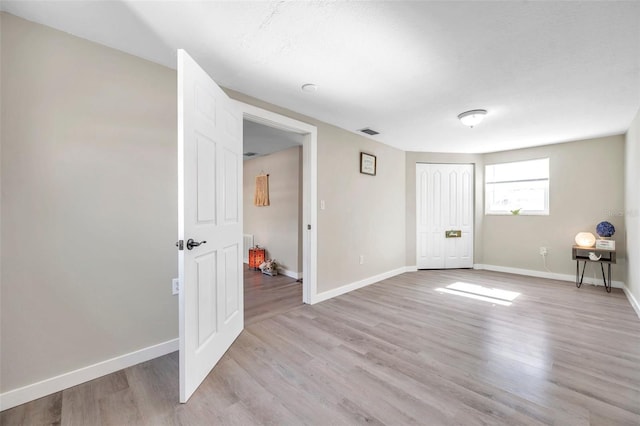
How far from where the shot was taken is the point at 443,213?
17.2 ft

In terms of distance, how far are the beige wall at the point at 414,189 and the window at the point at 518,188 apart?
0.15m

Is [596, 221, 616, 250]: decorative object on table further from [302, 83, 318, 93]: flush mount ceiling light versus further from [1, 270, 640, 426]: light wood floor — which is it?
[302, 83, 318, 93]: flush mount ceiling light

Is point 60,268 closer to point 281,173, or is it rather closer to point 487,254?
point 281,173

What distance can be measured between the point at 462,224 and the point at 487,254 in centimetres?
75

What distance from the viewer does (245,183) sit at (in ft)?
19.6

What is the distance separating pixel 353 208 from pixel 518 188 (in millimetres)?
3391

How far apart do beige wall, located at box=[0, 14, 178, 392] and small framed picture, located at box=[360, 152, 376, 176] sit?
2605 mm

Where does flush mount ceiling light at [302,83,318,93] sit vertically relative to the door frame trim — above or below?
above

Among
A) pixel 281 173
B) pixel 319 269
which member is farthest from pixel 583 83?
pixel 281 173

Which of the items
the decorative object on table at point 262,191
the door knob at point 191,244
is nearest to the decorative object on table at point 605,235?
the door knob at point 191,244

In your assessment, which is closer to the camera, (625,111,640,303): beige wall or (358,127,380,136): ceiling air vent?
(625,111,640,303): beige wall

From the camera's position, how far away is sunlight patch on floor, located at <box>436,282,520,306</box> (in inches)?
133

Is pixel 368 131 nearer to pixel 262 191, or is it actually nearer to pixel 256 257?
pixel 262 191

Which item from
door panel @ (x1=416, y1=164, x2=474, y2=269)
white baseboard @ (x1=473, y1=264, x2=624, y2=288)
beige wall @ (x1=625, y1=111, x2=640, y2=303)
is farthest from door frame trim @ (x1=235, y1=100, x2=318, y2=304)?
white baseboard @ (x1=473, y1=264, x2=624, y2=288)
